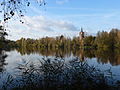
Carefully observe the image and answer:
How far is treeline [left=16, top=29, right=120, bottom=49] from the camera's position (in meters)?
91.6

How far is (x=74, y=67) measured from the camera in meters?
8.89

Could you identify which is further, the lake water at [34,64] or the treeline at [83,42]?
the treeline at [83,42]

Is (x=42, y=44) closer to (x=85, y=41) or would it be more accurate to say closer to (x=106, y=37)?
(x=85, y=41)

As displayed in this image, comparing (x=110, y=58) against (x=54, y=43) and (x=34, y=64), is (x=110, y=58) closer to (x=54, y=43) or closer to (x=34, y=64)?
(x=34, y=64)

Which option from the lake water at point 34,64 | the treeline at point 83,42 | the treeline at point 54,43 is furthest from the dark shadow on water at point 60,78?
the treeline at point 54,43

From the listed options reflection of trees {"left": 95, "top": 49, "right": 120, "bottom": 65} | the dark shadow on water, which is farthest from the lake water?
the dark shadow on water

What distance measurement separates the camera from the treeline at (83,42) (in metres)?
91.6

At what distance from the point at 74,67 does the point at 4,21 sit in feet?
13.7

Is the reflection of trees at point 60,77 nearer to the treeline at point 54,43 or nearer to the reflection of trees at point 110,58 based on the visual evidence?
the reflection of trees at point 110,58

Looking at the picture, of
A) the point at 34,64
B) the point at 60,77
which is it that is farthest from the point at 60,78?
the point at 34,64

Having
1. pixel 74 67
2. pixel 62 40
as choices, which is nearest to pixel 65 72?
pixel 74 67

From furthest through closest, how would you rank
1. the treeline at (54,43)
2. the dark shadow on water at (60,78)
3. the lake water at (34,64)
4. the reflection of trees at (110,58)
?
the treeline at (54,43) → the reflection of trees at (110,58) → the lake water at (34,64) → the dark shadow on water at (60,78)

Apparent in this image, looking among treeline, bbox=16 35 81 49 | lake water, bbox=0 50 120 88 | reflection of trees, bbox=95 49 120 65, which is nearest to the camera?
lake water, bbox=0 50 120 88

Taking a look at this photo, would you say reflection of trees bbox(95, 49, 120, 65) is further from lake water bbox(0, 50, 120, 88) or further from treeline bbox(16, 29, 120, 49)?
treeline bbox(16, 29, 120, 49)
